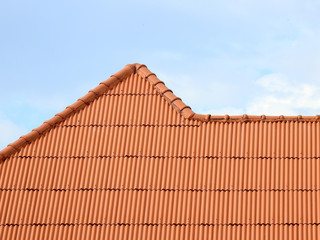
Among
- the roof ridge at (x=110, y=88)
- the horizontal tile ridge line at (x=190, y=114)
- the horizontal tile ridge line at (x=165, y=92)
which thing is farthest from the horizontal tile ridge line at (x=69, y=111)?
the horizontal tile ridge line at (x=190, y=114)

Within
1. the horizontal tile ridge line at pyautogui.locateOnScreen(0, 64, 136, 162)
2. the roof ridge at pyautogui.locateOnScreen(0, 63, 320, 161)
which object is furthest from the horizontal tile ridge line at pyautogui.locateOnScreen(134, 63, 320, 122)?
the horizontal tile ridge line at pyautogui.locateOnScreen(0, 64, 136, 162)

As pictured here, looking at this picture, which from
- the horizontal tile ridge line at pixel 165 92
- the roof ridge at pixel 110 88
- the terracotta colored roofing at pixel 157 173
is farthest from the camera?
the horizontal tile ridge line at pixel 165 92

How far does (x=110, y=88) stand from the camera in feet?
57.2

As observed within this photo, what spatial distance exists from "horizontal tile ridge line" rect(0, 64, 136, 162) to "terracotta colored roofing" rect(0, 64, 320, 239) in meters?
0.03

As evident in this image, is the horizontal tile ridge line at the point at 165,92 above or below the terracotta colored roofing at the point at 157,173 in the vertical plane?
above

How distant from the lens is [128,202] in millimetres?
15547

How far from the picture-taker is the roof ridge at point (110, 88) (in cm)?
1652

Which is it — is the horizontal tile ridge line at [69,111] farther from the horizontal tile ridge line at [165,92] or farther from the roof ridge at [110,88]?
the horizontal tile ridge line at [165,92]

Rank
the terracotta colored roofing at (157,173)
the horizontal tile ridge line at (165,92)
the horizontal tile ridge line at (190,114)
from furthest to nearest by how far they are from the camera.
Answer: the horizontal tile ridge line at (165,92)
the horizontal tile ridge line at (190,114)
the terracotta colored roofing at (157,173)

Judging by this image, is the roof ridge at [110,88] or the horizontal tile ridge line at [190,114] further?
the roof ridge at [110,88]

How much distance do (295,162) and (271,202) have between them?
124cm

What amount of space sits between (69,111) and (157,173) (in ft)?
10.2

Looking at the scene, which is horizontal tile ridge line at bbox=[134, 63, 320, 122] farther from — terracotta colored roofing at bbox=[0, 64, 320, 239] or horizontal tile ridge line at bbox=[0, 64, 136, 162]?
horizontal tile ridge line at bbox=[0, 64, 136, 162]

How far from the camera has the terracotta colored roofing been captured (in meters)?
15.1
